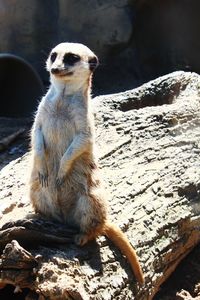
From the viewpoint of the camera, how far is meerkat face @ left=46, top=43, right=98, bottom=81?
299 cm

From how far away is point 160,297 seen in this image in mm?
3539

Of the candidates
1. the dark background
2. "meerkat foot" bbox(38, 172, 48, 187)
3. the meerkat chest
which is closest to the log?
"meerkat foot" bbox(38, 172, 48, 187)

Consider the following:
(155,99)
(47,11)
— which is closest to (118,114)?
(155,99)

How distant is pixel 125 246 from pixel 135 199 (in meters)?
0.47

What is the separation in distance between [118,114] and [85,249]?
1619 millimetres

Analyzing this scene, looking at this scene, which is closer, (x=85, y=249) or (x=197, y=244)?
(x=85, y=249)

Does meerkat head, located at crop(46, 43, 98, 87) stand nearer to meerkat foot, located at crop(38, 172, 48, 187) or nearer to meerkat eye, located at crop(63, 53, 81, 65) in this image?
meerkat eye, located at crop(63, 53, 81, 65)

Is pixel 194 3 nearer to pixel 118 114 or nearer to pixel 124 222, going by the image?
pixel 118 114

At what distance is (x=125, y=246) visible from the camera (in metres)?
2.97

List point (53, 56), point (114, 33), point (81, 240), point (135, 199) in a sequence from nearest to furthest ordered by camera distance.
Answer: point (81, 240) < point (53, 56) < point (135, 199) < point (114, 33)

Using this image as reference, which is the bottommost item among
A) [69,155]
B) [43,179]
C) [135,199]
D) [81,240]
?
[135,199]

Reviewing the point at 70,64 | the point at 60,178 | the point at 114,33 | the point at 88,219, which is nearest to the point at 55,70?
the point at 70,64

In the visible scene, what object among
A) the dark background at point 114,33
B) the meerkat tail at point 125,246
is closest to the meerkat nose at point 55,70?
the meerkat tail at point 125,246

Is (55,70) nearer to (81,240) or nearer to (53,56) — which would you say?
(53,56)
